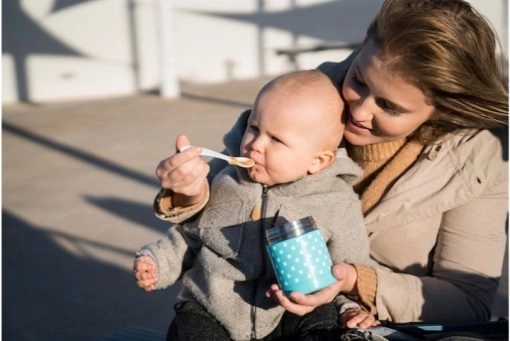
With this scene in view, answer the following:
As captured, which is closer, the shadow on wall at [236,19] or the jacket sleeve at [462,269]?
the jacket sleeve at [462,269]

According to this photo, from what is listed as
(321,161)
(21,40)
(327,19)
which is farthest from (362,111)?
(327,19)

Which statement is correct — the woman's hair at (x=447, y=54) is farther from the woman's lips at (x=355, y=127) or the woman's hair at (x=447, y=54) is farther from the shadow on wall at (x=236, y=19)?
the shadow on wall at (x=236, y=19)

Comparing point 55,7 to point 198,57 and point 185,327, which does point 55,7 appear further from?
point 185,327

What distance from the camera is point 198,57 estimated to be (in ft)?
49.0

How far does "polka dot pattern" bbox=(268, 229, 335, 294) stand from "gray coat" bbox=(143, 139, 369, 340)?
0.22 meters

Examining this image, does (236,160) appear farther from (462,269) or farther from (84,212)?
(84,212)

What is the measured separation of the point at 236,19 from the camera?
15492 mm

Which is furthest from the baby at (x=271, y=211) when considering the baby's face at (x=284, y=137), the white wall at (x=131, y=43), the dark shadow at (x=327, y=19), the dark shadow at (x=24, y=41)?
the dark shadow at (x=327, y=19)

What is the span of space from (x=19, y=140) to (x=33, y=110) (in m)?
2.80

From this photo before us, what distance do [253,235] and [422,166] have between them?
47 cm

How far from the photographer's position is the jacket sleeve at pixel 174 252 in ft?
6.81

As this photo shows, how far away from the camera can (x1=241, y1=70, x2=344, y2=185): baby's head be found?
6.37 ft

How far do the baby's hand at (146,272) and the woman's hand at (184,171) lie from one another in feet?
0.79

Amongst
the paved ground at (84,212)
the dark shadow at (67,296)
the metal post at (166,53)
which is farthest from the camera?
the metal post at (166,53)
